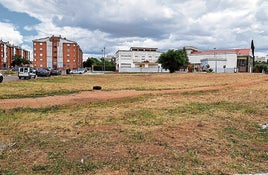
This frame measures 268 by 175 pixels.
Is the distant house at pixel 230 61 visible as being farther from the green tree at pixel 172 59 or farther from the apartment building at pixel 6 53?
the apartment building at pixel 6 53

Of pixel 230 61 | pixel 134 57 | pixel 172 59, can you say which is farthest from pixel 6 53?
pixel 230 61

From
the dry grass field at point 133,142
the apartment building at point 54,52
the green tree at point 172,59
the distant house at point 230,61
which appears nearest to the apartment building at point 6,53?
the apartment building at point 54,52

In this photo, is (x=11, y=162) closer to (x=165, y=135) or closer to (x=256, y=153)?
(x=165, y=135)

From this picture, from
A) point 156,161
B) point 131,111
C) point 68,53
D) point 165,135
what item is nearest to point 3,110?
point 131,111

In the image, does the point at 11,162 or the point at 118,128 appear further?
the point at 118,128

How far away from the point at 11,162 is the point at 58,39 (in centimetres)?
11387

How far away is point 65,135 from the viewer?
22.4 feet

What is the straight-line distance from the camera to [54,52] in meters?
112

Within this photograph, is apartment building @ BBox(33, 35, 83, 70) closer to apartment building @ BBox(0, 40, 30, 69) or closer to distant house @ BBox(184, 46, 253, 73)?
apartment building @ BBox(0, 40, 30, 69)

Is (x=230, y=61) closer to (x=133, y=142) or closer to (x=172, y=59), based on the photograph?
(x=172, y=59)

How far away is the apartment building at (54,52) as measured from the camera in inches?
4363

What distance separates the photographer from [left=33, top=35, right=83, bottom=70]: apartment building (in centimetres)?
11081

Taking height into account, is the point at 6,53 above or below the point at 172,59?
above

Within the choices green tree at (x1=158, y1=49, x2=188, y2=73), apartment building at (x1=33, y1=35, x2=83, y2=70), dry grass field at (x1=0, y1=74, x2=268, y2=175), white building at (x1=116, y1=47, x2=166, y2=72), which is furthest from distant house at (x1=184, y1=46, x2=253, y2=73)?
dry grass field at (x1=0, y1=74, x2=268, y2=175)
